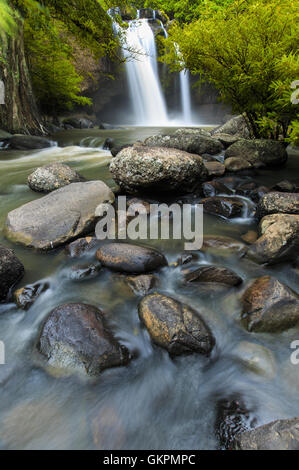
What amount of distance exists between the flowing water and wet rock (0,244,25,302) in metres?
0.11

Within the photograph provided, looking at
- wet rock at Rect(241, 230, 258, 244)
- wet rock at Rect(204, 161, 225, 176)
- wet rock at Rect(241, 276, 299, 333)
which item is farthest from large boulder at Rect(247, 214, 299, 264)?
wet rock at Rect(204, 161, 225, 176)

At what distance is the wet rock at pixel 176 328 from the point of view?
2000 millimetres

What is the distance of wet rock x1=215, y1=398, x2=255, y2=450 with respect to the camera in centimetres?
153

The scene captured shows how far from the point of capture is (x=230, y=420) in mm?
1618

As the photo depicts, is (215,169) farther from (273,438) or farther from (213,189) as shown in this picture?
(273,438)

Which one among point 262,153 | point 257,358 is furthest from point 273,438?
point 262,153

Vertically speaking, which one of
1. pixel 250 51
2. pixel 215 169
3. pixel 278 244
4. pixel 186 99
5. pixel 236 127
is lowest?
pixel 278 244

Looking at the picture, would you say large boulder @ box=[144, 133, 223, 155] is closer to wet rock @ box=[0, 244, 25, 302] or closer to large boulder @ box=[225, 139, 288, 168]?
large boulder @ box=[225, 139, 288, 168]

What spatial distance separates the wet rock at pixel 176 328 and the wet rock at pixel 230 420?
377mm

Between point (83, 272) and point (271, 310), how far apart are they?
Result: 6.06ft

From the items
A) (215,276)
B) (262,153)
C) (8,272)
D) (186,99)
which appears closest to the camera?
(8,272)

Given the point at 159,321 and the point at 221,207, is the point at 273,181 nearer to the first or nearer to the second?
the point at 221,207

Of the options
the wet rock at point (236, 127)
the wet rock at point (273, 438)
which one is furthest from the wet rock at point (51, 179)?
the wet rock at point (236, 127)
